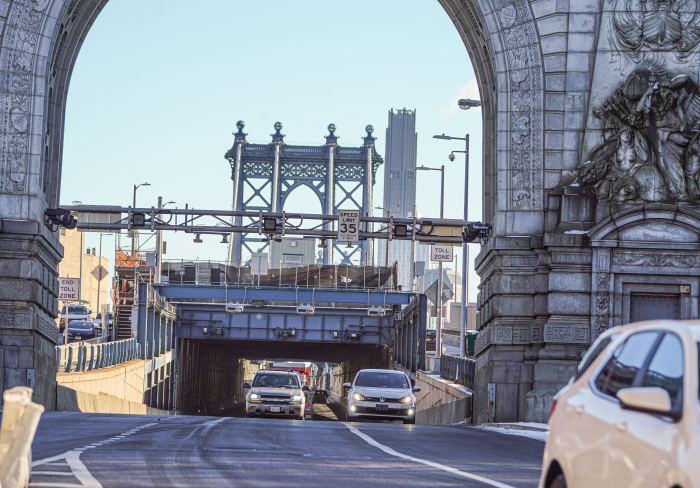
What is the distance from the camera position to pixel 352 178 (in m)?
165

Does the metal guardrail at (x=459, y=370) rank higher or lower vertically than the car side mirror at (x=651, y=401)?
lower

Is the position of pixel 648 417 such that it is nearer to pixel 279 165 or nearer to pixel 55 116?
pixel 55 116

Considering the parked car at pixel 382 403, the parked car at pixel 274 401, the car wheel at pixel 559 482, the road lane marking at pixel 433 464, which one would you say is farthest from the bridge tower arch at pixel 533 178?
the car wheel at pixel 559 482

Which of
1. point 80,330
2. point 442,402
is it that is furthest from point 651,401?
point 80,330

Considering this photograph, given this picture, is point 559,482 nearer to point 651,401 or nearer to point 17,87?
point 651,401

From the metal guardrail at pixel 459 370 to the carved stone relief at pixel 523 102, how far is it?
8.65m

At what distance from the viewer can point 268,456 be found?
1872 cm

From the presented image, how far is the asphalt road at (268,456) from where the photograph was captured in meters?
14.7

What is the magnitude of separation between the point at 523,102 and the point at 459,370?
16167mm

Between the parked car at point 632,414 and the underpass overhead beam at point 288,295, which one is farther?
the underpass overhead beam at point 288,295

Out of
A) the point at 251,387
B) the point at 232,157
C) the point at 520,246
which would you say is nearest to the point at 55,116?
the point at 251,387

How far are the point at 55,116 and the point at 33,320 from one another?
274 inches

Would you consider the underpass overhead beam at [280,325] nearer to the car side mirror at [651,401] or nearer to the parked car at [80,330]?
the parked car at [80,330]

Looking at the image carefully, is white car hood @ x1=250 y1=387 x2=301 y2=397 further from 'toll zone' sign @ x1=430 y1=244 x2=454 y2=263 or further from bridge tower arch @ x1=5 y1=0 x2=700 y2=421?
'toll zone' sign @ x1=430 y1=244 x2=454 y2=263
